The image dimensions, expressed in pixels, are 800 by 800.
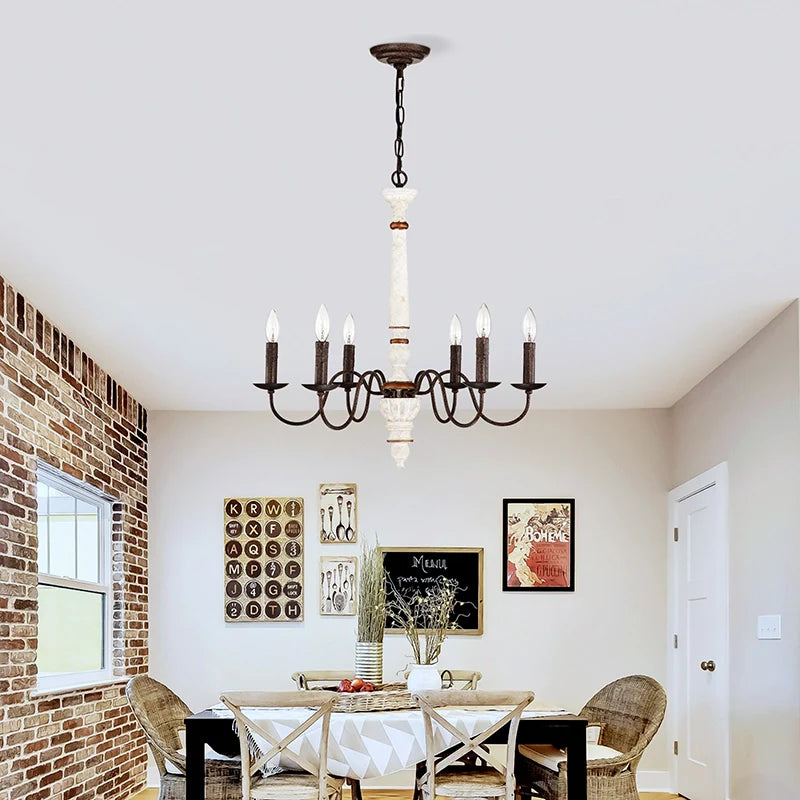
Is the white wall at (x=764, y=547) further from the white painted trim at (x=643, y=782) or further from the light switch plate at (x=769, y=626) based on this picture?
the white painted trim at (x=643, y=782)

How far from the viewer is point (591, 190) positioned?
4.32 meters

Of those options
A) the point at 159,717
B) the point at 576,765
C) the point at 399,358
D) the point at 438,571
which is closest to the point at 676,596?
the point at 438,571

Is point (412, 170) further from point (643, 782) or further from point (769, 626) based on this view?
point (643, 782)

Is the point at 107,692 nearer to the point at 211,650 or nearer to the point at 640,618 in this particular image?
the point at 211,650

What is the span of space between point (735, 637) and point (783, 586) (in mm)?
824

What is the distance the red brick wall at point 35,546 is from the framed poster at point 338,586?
121 centimetres

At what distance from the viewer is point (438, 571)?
8039mm

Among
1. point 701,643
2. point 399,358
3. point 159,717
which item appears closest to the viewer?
point 399,358

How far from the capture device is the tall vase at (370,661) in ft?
18.1

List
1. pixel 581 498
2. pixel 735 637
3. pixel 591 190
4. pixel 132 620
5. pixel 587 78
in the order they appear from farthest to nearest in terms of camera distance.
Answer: pixel 581 498 < pixel 132 620 < pixel 735 637 < pixel 591 190 < pixel 587 78

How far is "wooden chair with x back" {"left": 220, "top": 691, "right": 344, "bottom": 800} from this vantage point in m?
4.43

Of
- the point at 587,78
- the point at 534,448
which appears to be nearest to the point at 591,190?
the point at 587,78

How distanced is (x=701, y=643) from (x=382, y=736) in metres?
3.18

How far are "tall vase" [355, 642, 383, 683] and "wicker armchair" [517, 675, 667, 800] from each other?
0.76 metres
